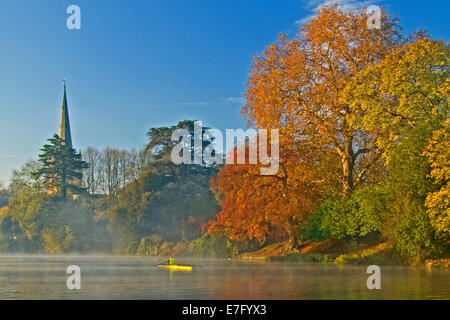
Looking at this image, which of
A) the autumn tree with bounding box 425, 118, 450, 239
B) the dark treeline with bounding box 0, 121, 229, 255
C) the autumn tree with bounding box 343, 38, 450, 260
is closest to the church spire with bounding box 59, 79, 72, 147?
the dark treeline with bounding box 0, 121, 229, 255

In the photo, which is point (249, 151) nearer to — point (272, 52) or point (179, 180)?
point (272, 52)

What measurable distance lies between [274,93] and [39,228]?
4722cm

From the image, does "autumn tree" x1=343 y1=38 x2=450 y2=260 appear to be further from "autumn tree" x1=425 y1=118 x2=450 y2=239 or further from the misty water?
the misty water

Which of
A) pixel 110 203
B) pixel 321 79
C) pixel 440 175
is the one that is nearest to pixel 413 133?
pixel 440 175

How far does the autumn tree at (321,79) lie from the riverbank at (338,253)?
433 centimetres

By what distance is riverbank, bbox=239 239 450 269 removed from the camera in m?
41.0

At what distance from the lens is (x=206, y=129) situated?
82.1m

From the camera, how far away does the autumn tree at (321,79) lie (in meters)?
45.6

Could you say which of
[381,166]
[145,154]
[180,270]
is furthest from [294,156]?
[145,154]

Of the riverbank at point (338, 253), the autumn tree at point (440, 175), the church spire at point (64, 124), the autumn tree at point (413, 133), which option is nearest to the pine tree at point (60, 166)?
the church spire at point (64, 124)

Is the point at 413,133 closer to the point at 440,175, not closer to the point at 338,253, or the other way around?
the point at 440,175

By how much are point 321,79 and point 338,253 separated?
493 inches

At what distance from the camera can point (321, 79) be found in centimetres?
4703

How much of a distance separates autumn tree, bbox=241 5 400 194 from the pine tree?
44243mm
